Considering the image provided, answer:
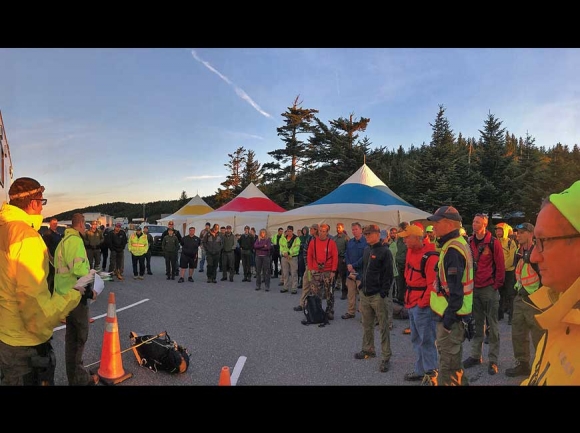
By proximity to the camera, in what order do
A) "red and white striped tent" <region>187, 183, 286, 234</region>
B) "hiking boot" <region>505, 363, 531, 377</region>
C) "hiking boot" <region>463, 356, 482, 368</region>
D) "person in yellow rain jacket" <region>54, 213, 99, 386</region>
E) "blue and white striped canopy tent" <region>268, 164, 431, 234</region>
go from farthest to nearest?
"red and white striped tent" <region>187, 183, 286, 234</region> < "blue and white striped canopy tent" <region>268, 164, 431, 234</region> < "hiking boot" <region>463, 356, 482, 368</region> < "hiking boot" <region>505, 363, 531, 377</region> < "person in yellow rain jacket" <region>54, 213, 99, 386</region>

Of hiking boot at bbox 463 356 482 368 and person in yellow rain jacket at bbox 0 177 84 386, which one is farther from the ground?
person in yellow rain jacket at bbox 0 177 84 386

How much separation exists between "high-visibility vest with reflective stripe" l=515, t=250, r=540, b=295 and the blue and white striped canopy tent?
9012 mm

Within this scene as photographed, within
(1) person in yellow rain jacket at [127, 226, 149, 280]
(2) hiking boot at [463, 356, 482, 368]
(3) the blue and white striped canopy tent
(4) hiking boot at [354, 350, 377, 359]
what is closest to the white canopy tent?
(3) the blue and white striped canopy tent

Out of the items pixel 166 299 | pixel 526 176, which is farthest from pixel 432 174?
pixel 166 299

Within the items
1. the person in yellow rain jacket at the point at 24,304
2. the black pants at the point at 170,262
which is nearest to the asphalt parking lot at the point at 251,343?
the person in yellow rain jacket at the point at 24,304

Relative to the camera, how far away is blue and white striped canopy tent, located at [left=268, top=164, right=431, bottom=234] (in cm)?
1409

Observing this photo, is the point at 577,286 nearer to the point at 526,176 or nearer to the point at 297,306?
the point at 297,306

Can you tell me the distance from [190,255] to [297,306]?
19.0 ft

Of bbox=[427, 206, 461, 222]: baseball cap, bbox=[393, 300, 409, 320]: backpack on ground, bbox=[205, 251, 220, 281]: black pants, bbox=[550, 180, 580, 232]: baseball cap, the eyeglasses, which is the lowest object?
bbox=[393, 300, 409, 320]: backpack on ground

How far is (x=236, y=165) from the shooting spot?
52688mm

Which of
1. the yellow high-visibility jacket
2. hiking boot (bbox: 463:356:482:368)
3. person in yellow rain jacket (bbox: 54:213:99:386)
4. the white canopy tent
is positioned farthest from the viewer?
the white canopy tent

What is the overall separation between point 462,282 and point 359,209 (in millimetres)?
11248

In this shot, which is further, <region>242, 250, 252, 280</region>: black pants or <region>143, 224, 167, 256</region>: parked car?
<region>143, 224, 167, 256</region>: parked car

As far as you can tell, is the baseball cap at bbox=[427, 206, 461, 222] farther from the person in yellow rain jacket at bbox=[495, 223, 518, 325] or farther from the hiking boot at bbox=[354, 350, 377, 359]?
the person in yellow rain jacket at bbox=[495, 223, 518, 325]
